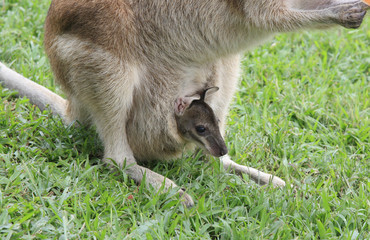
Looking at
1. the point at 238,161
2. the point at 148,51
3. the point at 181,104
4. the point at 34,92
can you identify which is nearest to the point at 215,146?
the point at 181,104

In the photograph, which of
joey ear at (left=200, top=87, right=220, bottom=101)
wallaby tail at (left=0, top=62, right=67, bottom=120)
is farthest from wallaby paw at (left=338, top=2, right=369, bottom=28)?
wallaby tail at (left=0, top=62, right=67, bottom=120)

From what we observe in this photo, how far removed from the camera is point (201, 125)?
13.4 ft

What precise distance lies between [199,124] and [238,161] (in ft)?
2.00

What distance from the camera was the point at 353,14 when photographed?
3668mm

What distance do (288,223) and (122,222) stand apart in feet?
3.40

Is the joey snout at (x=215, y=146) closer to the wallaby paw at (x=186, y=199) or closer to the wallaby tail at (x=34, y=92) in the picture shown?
the wallaby paw at (x=186, y=199)

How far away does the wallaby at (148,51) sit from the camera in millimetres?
3902

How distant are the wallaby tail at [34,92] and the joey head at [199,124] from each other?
1.06 meters

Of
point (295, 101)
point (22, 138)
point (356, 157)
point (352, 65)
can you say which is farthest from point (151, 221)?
point (352, 65)

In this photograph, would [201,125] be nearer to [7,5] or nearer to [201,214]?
[201,214]

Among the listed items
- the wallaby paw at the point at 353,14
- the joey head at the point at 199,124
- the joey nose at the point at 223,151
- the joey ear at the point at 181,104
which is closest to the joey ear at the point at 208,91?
the joey head at the point at 199,124

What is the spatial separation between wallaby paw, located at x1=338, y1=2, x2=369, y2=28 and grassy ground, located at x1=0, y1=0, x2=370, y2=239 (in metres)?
0.60

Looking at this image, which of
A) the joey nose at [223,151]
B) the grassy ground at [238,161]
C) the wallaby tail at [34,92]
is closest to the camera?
the grassy ground at [238,161]

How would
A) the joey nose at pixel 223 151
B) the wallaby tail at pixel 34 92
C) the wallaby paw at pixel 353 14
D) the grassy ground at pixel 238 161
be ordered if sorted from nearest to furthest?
the grassy ground at pixel 238 161 → the wallaby paw at pixel 353 14 → the joey nose at pixel 223 151 → the wallaby tail at pixel 34 92
